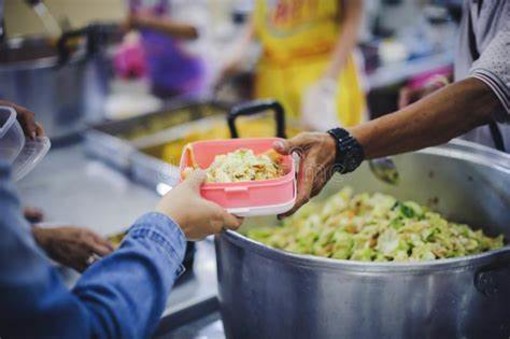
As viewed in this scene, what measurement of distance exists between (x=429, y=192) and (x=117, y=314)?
42.0 inches

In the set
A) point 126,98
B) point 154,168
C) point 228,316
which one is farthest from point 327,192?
point 126,98

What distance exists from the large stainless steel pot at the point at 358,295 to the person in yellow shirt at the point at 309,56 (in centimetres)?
167

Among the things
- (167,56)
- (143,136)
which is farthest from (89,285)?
(167,56)

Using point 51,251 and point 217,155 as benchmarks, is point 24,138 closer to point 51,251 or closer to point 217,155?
point 217,155

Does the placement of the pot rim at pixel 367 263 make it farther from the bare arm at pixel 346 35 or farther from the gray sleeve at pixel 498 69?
the bare arm at pixel 346 35

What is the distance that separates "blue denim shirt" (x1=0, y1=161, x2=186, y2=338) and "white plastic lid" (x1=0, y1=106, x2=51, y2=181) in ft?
0.81

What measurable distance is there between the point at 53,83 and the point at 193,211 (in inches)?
77.8

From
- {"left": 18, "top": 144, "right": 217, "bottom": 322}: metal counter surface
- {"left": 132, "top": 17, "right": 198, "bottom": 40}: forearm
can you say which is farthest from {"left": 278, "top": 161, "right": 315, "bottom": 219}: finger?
{"left": 132, "top": 17, "right": 198, "bottom": 40}: forearm

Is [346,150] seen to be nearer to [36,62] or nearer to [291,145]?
[291,145]

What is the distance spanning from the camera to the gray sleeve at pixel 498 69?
1.29m

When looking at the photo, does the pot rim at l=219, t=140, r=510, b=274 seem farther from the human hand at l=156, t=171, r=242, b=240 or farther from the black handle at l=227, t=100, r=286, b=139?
the black handle at l=227, t=100, r=286, b=139

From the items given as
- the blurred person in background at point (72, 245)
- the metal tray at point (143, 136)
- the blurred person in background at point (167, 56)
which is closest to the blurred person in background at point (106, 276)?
the blurred person in background at point (72, 245)

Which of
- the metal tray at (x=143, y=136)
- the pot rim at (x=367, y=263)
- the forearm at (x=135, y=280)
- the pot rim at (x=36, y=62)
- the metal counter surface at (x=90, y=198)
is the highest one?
the pot rim at (x=36, y=62)

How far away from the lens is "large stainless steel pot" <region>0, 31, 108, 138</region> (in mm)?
2559
